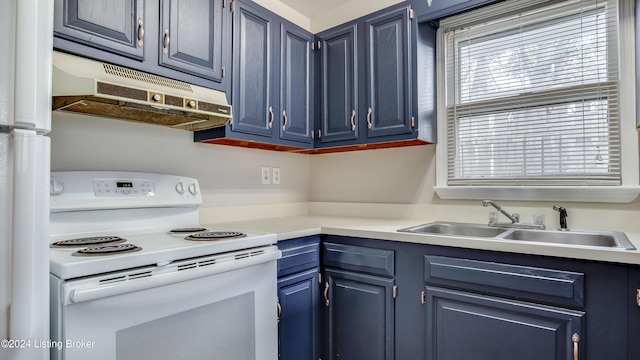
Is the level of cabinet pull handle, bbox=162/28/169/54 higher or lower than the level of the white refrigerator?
higher

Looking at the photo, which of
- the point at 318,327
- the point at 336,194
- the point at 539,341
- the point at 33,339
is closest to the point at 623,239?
the point at 539,341

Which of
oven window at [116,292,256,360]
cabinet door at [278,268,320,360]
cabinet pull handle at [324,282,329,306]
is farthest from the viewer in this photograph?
cabinet pull handle at [324,282,329,306]

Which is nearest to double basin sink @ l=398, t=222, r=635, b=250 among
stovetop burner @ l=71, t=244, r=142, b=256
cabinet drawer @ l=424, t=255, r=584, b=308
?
cabinet drawer @ l=424, t=255, r=584, b=308

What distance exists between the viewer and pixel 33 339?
90 centimetres

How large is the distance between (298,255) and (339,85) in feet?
3.71

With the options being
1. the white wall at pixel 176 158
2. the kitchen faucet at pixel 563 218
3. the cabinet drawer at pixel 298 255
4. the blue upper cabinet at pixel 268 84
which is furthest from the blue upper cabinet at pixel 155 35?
the kitchen faucet at pixel 563 218

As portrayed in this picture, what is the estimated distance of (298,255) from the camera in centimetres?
180

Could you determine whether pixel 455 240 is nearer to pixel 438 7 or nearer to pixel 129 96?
pixel 438 7

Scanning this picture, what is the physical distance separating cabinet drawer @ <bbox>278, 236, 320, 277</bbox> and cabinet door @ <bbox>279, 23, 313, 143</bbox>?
690 mm

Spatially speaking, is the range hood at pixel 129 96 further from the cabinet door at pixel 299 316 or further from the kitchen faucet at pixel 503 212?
the kitchen faucet at pixel 503 212

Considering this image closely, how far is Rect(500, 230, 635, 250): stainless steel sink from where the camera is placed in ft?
5.17

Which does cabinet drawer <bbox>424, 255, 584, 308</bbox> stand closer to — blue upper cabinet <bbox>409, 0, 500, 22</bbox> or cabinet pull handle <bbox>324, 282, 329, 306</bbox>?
cabinet pull handle <bbox>324, 282, 329, 306</bbox>

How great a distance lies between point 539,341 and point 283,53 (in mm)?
1937

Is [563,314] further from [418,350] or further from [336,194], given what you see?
[336,194]
